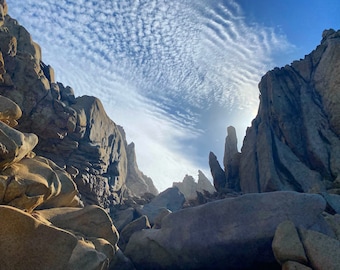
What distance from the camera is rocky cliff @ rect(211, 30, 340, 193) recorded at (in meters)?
33.3

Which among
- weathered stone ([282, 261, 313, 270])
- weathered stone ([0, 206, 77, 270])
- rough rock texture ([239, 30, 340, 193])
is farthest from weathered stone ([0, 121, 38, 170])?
rough rock texture ([239, 30, 340, 193])

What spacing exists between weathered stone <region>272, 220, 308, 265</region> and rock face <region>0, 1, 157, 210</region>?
31.2 metres

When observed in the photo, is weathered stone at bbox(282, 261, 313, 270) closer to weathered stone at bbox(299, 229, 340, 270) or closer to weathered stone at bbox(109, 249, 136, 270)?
weathered stone at bbox(299, 229, 340, 270)

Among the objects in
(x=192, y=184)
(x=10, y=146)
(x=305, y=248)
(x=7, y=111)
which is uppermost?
(x=305, y=248)

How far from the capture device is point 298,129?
38719 mm

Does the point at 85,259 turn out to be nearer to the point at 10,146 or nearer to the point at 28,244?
the point at 28,244

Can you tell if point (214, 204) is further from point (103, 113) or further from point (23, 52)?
point (103, 113)

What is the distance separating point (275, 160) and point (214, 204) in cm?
2643

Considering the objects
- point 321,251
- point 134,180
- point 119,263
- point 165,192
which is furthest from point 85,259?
point 134,180

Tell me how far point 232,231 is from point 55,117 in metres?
31.8

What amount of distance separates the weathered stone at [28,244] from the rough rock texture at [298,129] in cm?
2862

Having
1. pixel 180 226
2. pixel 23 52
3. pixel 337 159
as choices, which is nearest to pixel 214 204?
pixel 180 226

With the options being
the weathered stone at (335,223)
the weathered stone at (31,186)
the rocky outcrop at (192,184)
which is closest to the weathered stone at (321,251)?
the weathered stone at (335,223)

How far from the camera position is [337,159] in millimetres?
31594
